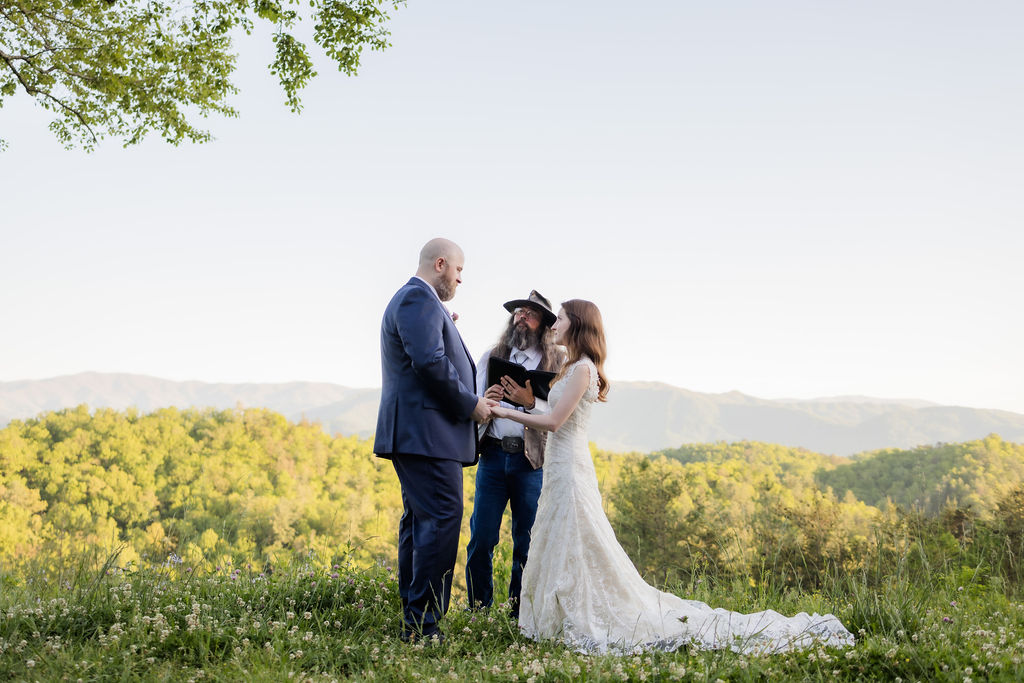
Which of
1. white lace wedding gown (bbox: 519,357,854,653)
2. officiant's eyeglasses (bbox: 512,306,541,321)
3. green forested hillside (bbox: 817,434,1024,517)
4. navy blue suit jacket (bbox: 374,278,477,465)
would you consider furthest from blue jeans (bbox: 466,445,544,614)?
green forested hillside (bbox: 817,434,1024,517)

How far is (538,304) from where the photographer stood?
4953 mm

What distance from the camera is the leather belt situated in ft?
15.0

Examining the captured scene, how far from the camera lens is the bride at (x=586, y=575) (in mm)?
3658

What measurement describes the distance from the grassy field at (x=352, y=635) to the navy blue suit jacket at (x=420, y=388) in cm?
95

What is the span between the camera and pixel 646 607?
3883mm

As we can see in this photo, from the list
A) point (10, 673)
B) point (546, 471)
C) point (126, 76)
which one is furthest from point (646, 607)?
point (126, 76)

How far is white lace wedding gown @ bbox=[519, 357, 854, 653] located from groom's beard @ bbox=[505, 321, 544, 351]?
821 millimetres

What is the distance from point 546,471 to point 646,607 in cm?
91

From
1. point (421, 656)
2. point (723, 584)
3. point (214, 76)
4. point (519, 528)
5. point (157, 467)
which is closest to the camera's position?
point (421, 656)

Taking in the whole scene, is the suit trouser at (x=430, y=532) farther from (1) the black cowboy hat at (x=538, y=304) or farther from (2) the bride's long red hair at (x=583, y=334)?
(1) the black cowboy hat at (x=538, y=304)

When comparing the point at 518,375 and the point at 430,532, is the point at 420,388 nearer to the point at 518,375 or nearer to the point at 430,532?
the point at 518,375

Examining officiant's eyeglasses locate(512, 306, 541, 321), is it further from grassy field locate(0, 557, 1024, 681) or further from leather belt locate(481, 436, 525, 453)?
grassy field locate(0, 557, 1024, 681)

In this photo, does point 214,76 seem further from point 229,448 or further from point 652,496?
point 229,448

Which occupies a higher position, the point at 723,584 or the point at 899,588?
the point at 899,588
